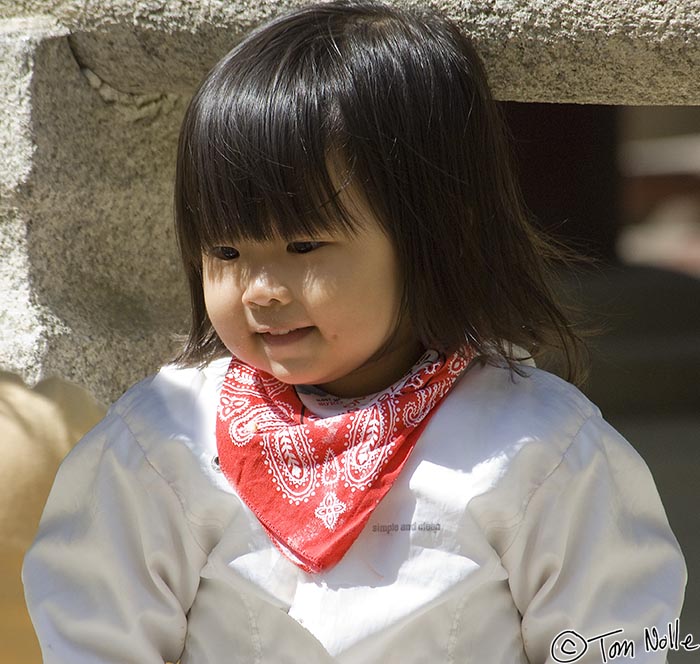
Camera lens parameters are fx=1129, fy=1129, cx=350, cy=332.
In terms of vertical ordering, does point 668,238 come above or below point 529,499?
below

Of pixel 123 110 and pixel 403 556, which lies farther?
pixel 123 110

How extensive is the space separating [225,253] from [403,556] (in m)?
0.42

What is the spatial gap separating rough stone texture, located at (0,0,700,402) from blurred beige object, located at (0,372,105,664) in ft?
0.11

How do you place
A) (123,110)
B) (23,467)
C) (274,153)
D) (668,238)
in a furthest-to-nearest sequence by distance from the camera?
1. (668,238)
2. (123,110)
3. (23,467)
4. (274,153)

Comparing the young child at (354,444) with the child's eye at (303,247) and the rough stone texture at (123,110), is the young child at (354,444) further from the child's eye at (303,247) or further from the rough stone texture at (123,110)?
the rough stone texture at (123,110)

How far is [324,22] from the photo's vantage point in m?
1.38

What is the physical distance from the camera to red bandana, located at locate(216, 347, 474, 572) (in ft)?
4.38

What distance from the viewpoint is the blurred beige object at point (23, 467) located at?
5.18 ft

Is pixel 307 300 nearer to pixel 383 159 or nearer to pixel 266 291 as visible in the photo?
pixel 266 291

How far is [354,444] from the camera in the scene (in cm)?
137

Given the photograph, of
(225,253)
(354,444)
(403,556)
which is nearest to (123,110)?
(225,253)

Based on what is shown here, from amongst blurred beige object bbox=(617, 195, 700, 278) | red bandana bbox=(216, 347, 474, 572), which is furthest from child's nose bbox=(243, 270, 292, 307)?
blurred beige object bbox=(617, 195, 700, 278)

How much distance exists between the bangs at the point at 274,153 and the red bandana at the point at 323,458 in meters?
0.23

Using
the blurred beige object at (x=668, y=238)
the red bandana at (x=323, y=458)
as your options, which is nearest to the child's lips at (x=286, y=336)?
the red bandana at (x=323, y=458)
